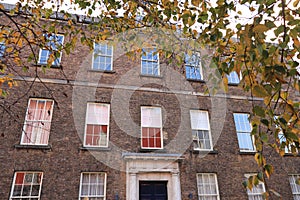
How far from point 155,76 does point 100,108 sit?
10.5ft

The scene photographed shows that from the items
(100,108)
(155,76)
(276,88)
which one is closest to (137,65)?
(155,76)

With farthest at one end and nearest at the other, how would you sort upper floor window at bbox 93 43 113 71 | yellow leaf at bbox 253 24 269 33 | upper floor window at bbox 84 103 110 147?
upper floor window at bbox 93 43 113 71 < upper floor window at bbox 84 103 110 147 < yellow leaf at bbox 253 24 269 33

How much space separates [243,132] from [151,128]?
477 cm

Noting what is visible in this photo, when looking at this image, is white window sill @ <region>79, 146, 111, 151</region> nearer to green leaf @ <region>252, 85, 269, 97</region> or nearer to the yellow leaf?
green leaf @ <region>252, 85, 269, 97</region>

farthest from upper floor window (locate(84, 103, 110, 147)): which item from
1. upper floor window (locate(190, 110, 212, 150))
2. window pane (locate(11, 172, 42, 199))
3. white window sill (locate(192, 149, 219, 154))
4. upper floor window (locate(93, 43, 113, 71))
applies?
upper floor window (locate(190, 110, 212, 150))

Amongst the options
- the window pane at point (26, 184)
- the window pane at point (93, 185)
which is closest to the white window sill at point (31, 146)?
the window pane at point (26, 184)

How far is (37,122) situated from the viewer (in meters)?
A: 8.84

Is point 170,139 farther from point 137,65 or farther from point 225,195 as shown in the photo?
point 137,65

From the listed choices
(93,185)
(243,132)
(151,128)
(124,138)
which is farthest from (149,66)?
(93,185)

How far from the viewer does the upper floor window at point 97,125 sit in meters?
9.05

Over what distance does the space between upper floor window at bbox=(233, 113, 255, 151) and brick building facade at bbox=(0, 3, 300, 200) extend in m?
0.05

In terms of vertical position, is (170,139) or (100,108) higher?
(100,108)

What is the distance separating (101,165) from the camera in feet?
28.1

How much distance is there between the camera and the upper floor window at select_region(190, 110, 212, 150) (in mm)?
10070
